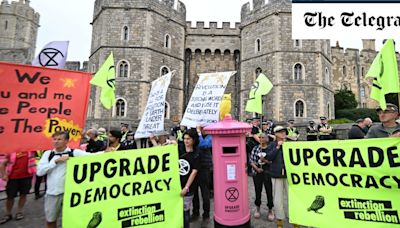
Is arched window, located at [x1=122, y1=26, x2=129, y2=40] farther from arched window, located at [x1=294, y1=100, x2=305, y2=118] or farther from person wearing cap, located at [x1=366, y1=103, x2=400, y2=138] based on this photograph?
person wearing cap, located at [x1=366, y1=103, x2=400, y2=138]

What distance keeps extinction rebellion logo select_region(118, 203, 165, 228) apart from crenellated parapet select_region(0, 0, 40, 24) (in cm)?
5318

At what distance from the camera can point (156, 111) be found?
4168 millimetres

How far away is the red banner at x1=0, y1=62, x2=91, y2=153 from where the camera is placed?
331 centimetres

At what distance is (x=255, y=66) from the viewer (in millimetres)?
21234

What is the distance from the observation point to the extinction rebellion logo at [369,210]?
2738 mm

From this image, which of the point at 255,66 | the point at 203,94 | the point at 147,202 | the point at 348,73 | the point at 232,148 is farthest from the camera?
the point at 348,73

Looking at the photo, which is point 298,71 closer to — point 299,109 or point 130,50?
point 299,109

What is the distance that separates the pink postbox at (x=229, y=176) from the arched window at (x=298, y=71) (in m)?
18.1

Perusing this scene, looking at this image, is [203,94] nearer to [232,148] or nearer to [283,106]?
[232,148]

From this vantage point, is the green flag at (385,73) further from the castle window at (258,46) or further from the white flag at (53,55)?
the castle window at (258,46)

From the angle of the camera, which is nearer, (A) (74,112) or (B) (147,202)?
(B) (147,202)

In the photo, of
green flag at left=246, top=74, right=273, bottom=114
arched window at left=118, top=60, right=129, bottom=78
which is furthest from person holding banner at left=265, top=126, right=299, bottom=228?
arched window at left=118, top=60, right=129, bottom=78

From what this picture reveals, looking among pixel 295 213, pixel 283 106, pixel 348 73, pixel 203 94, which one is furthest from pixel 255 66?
pixel 348 73

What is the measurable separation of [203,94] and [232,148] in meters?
1.40
